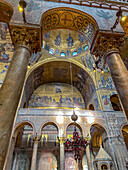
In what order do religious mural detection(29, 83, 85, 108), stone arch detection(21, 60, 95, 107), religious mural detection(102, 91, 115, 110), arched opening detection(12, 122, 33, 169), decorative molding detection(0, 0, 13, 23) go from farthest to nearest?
religious mural detection(29, 83, 85, 108), stone arch detection(21, 60, 95, 107), religious mural detection(102, 91, 115, 110), arched opening detection(12, 122, 33, 169), decorative molding detection(0, 0, 13, 23)

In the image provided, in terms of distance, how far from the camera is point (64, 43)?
14.2 m

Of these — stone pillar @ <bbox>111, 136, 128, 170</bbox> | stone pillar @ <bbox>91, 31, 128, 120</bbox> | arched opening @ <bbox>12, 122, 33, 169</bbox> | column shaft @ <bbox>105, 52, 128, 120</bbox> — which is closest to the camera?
column shaft @ <bbox>105, 52, 128, 120</bbox>

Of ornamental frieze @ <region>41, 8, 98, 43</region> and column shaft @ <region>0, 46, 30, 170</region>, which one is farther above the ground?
ornamental frieze @ <region>41, 8, 98, 43</region>

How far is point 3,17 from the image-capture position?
17.7ft

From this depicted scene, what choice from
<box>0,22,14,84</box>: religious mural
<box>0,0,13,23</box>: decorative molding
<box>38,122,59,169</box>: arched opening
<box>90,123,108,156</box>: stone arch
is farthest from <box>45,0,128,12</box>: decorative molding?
<box>38,122,59,169</box>: arched opening

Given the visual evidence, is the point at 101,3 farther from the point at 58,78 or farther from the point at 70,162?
the point at 70,162

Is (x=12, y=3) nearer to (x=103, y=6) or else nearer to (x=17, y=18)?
(x=17, y=18)

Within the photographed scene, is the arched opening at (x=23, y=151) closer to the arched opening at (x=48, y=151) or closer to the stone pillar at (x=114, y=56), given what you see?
A: the arched opening at (x=48, y=151)

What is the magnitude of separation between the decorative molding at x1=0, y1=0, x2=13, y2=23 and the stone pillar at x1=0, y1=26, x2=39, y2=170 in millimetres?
1353

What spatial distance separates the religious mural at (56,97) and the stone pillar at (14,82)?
10328mm

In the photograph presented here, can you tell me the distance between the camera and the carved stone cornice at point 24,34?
4.18 metres

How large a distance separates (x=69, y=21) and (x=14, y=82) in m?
4.03

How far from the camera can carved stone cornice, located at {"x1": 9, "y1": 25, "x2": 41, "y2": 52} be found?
418cm

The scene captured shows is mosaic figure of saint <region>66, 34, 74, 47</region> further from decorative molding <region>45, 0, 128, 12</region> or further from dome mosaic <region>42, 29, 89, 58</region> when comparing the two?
decorative molding <region>45, 0, 128, 12</region>
